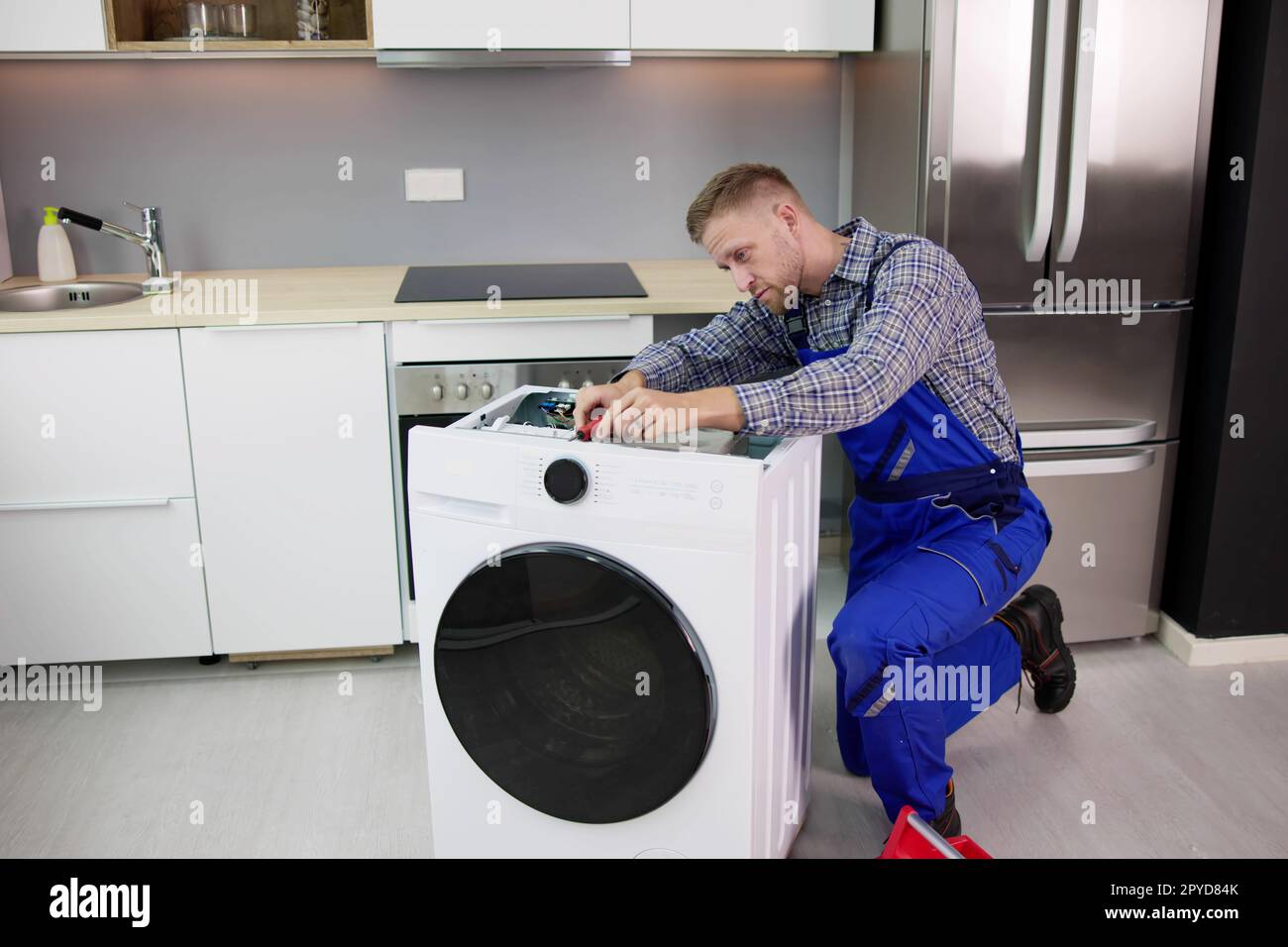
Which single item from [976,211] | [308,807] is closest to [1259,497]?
[976,211]

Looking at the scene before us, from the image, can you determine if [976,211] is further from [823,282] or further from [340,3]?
[340,3]

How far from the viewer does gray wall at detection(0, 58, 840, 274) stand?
3.04 metres

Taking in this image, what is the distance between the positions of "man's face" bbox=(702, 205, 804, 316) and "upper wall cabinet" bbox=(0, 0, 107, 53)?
5.27 feet

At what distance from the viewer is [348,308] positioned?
2559 millimetres

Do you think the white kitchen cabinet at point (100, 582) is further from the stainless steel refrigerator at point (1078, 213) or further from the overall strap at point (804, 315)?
the stainless steel refrigerator at point (1078, 213)

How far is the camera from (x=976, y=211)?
255 cm

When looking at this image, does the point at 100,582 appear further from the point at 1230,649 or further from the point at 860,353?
the point at 1230,649

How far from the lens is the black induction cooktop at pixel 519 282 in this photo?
2691mm

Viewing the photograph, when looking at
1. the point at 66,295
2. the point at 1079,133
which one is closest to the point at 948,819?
the point at 1079,133
